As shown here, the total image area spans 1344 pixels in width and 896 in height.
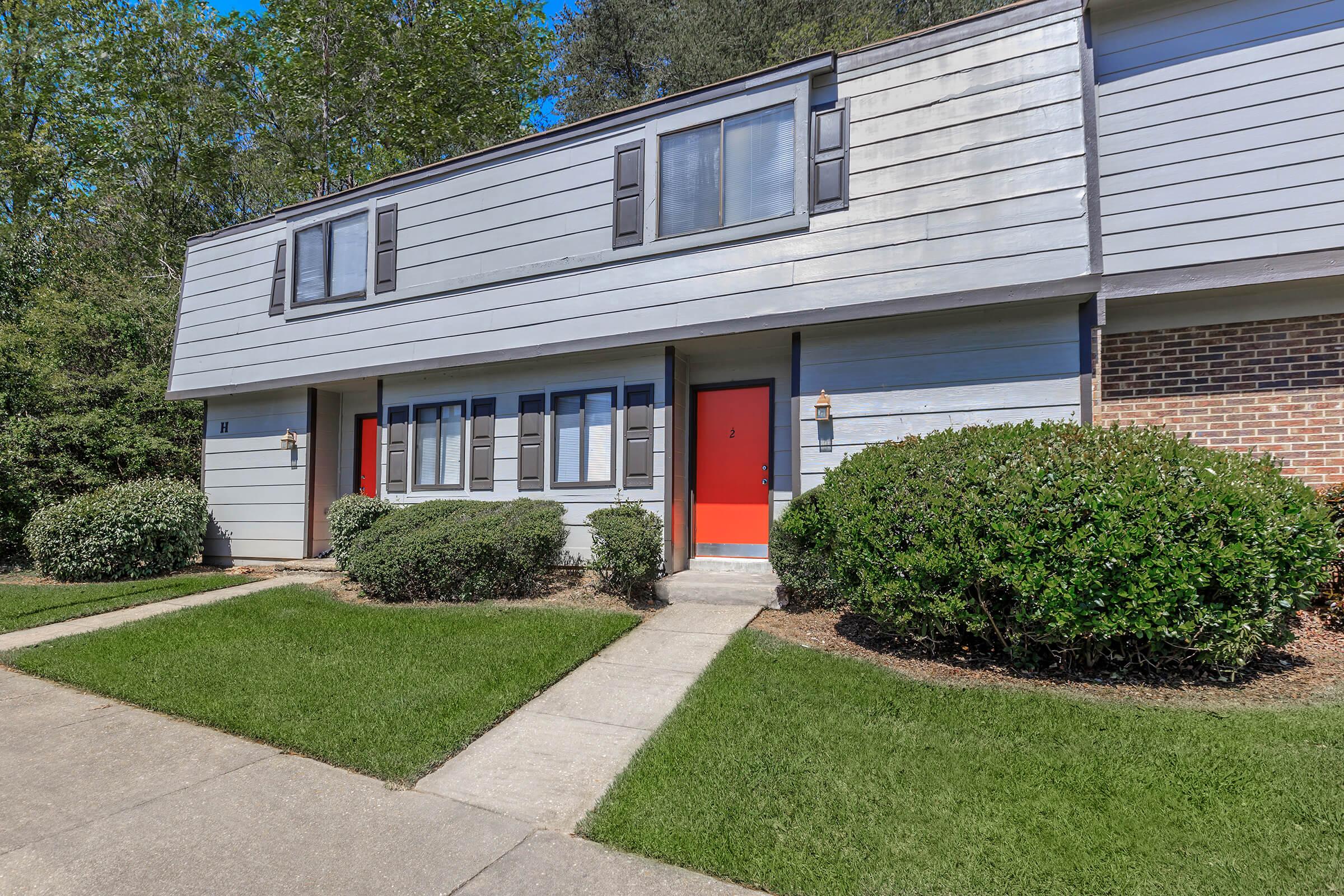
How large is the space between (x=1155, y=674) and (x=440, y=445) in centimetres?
827

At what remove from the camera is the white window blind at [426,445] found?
373 inches

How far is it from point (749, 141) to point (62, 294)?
15.0 meters

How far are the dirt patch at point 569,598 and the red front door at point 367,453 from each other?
295cm


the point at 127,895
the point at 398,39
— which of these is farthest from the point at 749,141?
the point at 398,39

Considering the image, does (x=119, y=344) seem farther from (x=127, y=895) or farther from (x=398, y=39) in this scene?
(x=127, y=895)

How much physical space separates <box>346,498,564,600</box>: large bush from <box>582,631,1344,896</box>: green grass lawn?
11.2 feet

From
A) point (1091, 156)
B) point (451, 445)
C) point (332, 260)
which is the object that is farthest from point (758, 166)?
point (332, 260)

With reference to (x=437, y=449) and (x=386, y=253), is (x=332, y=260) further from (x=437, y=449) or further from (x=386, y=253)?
(x=437, y=449)

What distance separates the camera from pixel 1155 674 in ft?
14.1

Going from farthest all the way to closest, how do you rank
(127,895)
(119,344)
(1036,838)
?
(119,344) < (1036,838) < (127,895)

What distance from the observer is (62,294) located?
13.9 meters

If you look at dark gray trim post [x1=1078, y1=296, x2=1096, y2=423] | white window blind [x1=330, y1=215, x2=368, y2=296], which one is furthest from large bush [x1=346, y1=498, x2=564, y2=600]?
dark gray trim post [x1=1078, y1=296, x2=1096, y2=423]

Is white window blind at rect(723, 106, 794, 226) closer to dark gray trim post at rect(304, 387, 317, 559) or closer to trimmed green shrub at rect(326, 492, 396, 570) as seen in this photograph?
trimmed green shrub at rect(326, 492, 396, 570)

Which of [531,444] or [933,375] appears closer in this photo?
[933,375]
